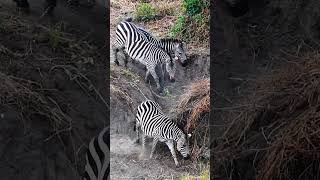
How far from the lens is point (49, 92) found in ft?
16.6

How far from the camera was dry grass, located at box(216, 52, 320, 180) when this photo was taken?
4367 mm

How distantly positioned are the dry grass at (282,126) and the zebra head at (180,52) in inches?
22.7

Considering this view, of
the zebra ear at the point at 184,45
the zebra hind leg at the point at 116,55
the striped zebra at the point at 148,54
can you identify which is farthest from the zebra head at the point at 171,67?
the zebra hind leg at the point at 116,55

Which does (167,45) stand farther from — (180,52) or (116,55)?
(116,55)

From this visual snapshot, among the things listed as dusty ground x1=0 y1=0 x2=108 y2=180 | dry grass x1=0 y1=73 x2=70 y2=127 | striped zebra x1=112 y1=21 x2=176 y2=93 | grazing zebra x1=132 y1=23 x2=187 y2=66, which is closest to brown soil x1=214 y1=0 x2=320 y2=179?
grazing zebra x1=132 y1=23 x2=187 y2=66

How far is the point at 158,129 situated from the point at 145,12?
894 mm

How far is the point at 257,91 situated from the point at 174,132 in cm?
68

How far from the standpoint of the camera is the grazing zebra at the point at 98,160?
15.8 ft

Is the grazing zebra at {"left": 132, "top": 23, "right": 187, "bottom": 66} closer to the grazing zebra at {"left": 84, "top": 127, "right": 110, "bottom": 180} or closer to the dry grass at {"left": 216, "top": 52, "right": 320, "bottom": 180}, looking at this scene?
the dry grass at {"left": 216, "top": 52, "right": 320, "bottom": 180}

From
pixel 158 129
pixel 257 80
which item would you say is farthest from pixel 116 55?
pixel 257 80

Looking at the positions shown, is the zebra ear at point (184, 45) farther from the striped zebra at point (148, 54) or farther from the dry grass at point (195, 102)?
the dry grass at point (195, 102)

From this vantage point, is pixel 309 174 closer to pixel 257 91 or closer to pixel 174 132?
pixel 257 91

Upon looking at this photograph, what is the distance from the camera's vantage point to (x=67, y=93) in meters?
5.12

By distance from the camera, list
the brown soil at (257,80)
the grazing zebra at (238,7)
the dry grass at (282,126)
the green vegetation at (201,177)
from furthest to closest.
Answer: the grazing zebra at (238,7)
the green vegetation at (201,177)
the brown soil at (257,80)
the dry grass at (282,126)
